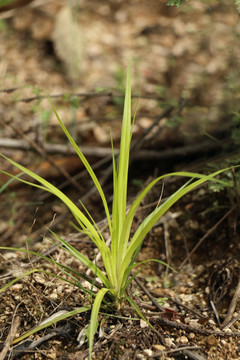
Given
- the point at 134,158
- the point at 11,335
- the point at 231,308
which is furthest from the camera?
the point at 134,158

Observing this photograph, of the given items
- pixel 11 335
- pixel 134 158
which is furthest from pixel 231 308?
pixel 134 158

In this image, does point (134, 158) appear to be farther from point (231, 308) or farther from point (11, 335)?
point (11, 335)

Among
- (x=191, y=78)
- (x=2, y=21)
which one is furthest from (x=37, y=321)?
(x=2, y=21)

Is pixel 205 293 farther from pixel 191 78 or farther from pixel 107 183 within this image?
pixel 191 78

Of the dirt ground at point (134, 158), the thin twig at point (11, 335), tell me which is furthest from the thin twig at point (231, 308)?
the thin twig at point (11, 335)

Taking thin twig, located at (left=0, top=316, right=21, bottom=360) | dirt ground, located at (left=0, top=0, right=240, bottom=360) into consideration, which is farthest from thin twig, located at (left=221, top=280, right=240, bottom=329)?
thin twig, located at (left=0, top=316, right=21, bottom=360)

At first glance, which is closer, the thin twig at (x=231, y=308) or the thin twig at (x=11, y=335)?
the thin twig at (x=11, y=335)

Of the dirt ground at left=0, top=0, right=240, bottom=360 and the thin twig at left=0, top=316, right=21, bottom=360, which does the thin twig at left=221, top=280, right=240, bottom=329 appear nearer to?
the dirt ground at left=0, top=0, right=240, bottom=360

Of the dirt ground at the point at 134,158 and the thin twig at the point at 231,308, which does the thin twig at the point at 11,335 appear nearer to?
the dirt ground at the point at 134,158
